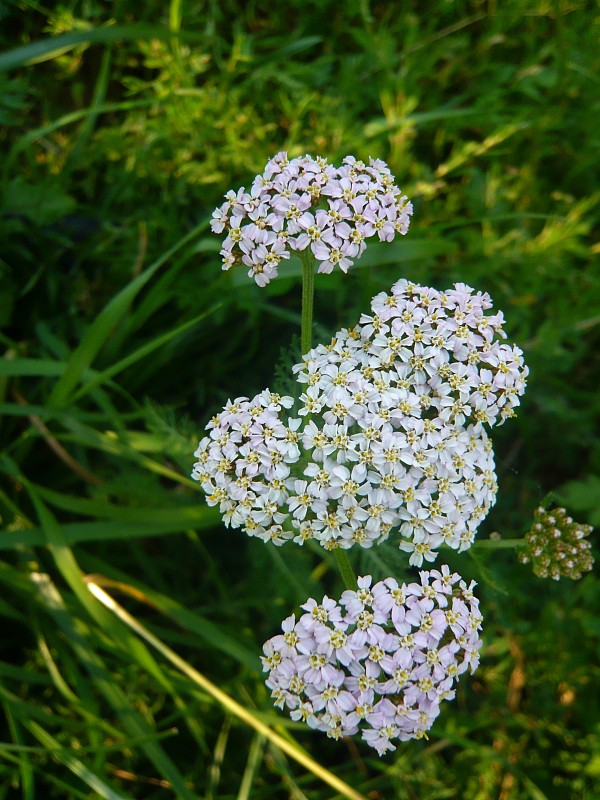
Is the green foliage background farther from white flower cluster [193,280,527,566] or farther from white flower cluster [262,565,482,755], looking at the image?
white flower cluster [262,565,482,755]

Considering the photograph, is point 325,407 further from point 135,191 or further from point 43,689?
point 43,689

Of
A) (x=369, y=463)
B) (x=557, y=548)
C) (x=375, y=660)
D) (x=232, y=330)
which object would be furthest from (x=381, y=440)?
(x=232, y=330)

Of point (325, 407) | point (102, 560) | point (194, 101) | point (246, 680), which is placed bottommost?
point (246, 680)

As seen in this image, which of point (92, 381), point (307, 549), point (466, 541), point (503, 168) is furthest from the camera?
point (503, 168)

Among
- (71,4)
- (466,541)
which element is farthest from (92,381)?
(71,4)

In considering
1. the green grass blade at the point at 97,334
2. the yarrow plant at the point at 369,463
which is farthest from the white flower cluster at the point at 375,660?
the green grass blade at the point at 97,334

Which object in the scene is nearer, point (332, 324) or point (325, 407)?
point (325, 407)
